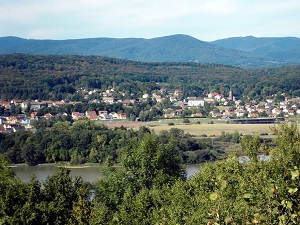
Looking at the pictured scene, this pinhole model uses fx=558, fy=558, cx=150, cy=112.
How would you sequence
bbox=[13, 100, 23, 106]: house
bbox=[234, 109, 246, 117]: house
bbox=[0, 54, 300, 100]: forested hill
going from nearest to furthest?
bbox=[234, 109, 246, 117]: house, bbox=[13, 100, 23, 106]: house, bbox=[0, 54, 300, 100]: forested hill

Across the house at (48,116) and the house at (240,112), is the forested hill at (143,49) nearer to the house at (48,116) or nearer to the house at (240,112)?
the house at (240,112)

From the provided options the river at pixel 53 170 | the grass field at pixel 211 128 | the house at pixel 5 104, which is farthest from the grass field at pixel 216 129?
the house at pixel 5 104

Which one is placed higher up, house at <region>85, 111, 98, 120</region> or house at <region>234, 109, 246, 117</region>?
house at <region>85, 111, 98, 120</region>

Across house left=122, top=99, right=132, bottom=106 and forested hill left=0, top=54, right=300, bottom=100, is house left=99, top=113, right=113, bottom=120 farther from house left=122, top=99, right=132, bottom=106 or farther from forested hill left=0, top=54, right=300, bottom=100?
forested hill left=0, top=54, right=300, bottom=100

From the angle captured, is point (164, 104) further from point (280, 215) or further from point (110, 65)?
point (280, 215)

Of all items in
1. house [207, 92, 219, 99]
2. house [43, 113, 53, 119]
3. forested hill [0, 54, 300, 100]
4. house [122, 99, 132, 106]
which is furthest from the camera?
house [207, 92, 219, 99]

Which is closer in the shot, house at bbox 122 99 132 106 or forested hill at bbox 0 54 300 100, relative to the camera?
house at bbox 122 99 132 106

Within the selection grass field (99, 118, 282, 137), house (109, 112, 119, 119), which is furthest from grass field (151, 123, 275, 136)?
house (109, 112, 119, 119)
